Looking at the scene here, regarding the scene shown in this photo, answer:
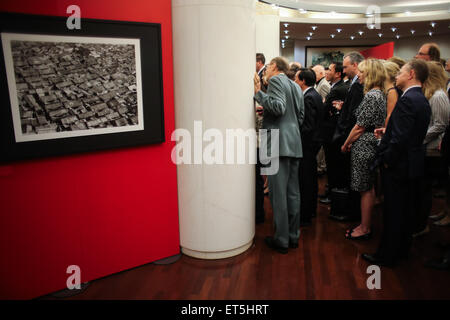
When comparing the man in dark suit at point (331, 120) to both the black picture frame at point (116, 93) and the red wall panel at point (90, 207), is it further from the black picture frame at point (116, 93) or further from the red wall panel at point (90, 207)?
the black picture frame at point (116, 93)

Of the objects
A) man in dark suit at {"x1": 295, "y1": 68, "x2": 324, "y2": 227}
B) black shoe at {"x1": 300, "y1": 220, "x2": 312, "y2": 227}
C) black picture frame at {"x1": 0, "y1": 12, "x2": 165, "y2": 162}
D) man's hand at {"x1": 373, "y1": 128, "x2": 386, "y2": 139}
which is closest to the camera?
black picture frame at {"x1": 0, "y1": 12, "x2": 165, "y2": 162}

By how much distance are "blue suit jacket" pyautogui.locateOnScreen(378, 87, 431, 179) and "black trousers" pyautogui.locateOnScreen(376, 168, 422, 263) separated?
0.28 feet

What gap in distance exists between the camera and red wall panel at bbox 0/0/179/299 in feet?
7.29

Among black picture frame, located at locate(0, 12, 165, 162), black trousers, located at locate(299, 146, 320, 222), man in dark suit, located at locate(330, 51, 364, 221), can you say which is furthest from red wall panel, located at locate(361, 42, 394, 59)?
black picture frame, located at locate(0, 12, 165, 162)

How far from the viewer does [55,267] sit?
7.97 ft

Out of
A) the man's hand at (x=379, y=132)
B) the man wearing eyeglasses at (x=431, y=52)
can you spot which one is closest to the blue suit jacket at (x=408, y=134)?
the man's hand at (x=379, y=132)

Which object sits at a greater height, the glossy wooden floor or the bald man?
the bald man

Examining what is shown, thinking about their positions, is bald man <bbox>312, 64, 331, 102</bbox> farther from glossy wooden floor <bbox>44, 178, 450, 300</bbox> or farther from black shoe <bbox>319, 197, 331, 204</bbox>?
glossy wooden floor <bbox>44, 178, 450, 300</bbox>

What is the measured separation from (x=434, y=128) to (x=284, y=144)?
72.0 inches

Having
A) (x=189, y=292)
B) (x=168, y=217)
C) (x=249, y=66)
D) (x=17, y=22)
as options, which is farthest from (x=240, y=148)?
(x=17, y=22)

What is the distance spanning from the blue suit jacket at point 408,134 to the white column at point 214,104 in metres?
1.16

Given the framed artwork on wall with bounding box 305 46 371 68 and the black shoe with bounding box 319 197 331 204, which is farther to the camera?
the framed artwork on wall with bounding box 305 46 371 68

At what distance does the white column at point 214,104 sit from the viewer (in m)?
2.61

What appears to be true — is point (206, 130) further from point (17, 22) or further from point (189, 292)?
point (17, 22)
